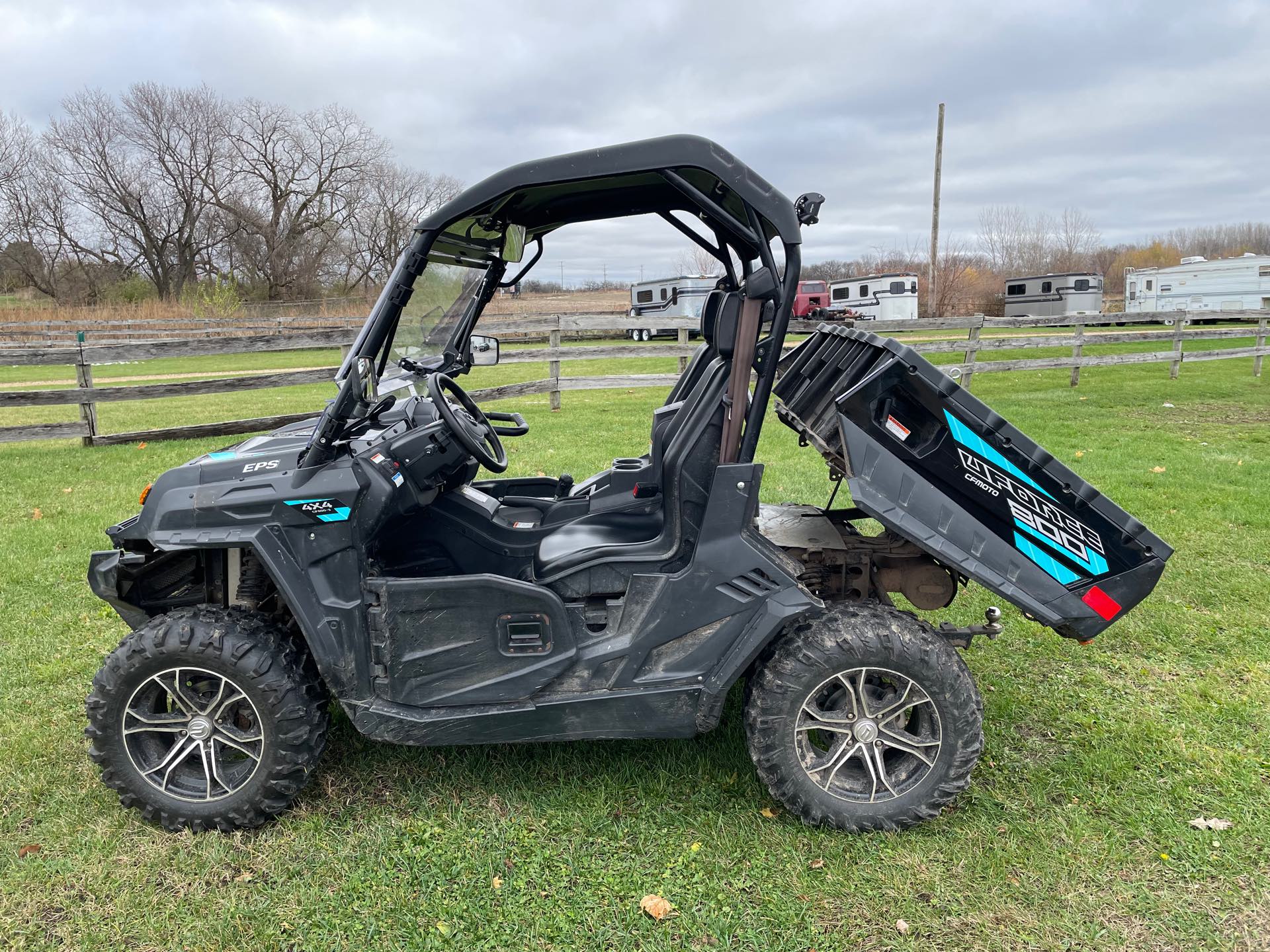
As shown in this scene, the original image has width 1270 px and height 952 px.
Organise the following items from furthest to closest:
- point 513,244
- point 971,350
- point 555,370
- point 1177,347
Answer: point 1177,347
point 971,350
point 555,370
point 513,244

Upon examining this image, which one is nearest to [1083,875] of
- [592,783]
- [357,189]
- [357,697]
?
[592,783]

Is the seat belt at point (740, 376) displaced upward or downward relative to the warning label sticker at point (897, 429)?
upward

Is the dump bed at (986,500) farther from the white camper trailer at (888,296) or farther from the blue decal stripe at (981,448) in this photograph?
the white camper trailer at (888,296)

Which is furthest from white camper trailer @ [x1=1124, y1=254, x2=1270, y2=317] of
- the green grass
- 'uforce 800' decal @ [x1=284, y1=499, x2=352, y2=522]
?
'uforce 800' decal @ [x1=284, y1=499, x2=352, y2=522]

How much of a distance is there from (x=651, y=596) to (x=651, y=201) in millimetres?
1542

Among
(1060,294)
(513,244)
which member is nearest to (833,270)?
(1060,294)

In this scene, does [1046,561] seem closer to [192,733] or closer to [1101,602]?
[1101,602]

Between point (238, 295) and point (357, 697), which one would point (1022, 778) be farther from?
point (238, 295)

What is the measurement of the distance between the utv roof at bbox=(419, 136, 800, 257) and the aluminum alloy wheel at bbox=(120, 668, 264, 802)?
5.78 ft

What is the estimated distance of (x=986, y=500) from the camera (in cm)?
279

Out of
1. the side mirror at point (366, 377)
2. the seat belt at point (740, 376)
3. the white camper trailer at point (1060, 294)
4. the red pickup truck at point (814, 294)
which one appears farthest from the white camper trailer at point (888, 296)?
the side mirror at point (366, 377)

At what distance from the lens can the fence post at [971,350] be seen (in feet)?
42.4

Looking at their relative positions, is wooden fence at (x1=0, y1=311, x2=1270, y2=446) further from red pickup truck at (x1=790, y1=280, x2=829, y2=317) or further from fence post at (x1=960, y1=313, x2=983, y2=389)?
red pickup truck at (x1=790, y1=280, x2=829, y2=317)

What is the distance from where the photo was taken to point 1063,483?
275cm
